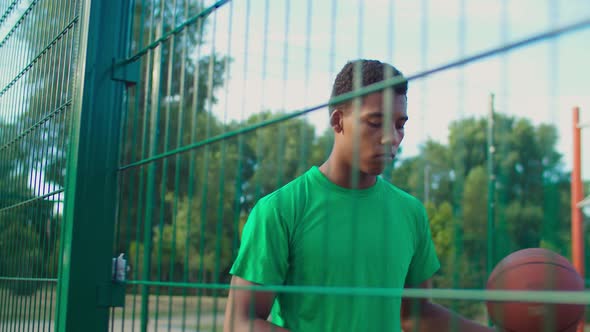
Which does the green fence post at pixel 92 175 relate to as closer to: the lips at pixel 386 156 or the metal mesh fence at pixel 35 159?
the metal mesh fence at pixel 35 159

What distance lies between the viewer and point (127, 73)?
2.92 meters

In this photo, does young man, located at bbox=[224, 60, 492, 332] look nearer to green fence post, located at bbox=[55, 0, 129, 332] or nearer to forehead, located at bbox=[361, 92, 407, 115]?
forehead, located at bbox=[361, 92, 407, 115]

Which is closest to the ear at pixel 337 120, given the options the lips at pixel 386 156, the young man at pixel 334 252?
the young man at pixel 334 252

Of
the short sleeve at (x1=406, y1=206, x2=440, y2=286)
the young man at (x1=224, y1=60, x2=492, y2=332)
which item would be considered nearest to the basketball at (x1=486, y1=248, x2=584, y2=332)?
the young man at (x1=224, y1=60, x2=492, y2=332)

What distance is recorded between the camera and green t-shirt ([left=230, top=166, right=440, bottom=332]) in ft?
6.63

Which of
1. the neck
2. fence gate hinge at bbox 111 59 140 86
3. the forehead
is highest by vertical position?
fence gate hinge at bbox 111 59 140 86

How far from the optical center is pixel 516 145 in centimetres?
112

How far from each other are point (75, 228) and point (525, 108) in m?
2.14

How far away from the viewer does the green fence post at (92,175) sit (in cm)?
273

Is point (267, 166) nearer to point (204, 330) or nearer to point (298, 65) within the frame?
point (298, 65)

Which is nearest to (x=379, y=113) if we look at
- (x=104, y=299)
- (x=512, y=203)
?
(x=512, y=203)

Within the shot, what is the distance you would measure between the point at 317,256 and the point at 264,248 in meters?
0.16

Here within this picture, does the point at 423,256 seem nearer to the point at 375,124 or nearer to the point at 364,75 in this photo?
the point at 364,75

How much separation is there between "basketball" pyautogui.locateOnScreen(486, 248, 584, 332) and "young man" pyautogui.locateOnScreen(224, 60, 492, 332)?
40 centimetres
